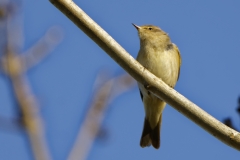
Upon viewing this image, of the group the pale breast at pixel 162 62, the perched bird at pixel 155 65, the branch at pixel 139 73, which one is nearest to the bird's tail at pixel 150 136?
the perched bird at pixel 155 65

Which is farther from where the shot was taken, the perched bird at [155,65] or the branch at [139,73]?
the perched bird at [155,65]

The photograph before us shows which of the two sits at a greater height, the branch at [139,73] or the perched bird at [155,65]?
the perched bird at [155,65]

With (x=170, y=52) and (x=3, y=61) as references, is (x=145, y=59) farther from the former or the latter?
(x=3, y=61)

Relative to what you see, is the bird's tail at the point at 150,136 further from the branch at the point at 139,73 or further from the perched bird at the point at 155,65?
the branch at the point at 139,73

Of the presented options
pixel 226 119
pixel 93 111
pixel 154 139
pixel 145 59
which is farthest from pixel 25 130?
pixel 154 139

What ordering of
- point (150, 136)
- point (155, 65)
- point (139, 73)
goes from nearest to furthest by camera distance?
point (139, 73) < point (155, 65) < point (150, 136)

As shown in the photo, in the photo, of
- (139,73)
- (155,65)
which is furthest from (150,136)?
(139,73)

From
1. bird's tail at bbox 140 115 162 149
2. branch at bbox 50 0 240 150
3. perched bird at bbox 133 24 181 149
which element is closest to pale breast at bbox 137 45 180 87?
perched bird at bbox 133 24 181 149

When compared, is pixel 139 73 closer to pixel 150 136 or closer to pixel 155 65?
pixel 155 65
